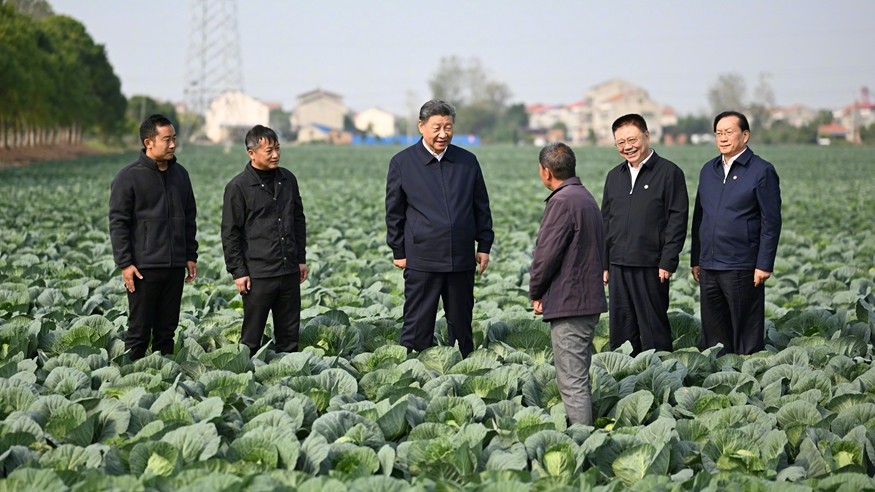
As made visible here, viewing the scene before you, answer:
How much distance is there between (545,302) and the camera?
4.67m

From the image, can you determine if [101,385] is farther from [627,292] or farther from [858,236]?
[858,236]

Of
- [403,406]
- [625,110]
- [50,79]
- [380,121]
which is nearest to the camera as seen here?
[403,406]

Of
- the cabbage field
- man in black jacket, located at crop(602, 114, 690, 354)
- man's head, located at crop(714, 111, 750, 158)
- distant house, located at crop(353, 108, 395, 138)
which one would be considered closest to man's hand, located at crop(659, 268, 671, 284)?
man in black jacket, located at crop(602, 114, 690, 354)

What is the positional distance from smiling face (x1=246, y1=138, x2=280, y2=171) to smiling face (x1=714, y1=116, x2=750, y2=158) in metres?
2.47

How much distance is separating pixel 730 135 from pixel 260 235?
8.87ft

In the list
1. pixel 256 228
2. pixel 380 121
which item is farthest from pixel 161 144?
pixel 380 121

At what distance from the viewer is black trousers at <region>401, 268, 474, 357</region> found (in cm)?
585

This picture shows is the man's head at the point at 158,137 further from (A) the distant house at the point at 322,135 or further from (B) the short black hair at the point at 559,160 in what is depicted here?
(A) the distant house at the point at 322,135

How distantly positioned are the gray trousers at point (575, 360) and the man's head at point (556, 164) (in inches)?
24.9

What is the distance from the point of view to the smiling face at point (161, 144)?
5.62 meters

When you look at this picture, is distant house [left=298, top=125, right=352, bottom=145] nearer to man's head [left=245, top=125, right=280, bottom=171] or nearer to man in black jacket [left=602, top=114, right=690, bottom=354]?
man in black jacket [left=602, top=114, right=690, bottom=354]

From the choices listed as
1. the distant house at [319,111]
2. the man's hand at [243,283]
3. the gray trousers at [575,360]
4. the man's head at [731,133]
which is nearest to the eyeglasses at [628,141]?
the man's head at [731,133]

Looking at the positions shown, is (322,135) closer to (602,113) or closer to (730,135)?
(602,113)

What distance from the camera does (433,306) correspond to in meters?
5.90
